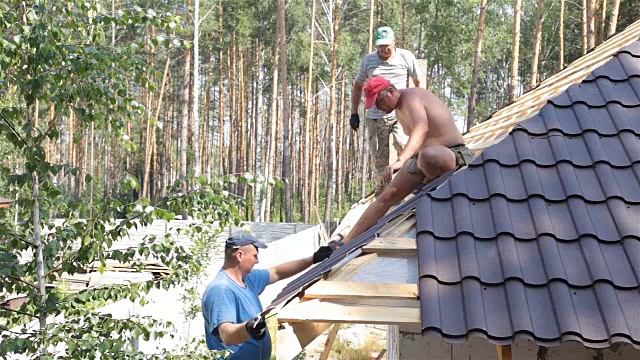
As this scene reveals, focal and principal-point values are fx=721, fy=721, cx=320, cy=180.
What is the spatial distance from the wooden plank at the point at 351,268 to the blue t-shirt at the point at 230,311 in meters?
1.33

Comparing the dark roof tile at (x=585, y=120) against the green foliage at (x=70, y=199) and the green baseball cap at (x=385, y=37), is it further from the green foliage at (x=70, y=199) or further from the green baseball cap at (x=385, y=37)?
the green baseball cap at (x=385, y=37)

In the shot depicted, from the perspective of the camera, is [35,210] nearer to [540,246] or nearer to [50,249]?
[50,249]

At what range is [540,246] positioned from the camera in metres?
3.50

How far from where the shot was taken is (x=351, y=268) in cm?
364

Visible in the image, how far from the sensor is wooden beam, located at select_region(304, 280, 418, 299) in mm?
3408

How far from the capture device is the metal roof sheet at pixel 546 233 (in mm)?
3170

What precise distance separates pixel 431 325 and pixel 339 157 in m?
36.8

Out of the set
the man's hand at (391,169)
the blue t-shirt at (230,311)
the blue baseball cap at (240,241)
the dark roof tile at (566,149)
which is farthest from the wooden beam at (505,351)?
the blue baseball cap at (240,241)

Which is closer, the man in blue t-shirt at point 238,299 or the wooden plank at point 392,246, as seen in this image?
the wooden plank at point 392,246

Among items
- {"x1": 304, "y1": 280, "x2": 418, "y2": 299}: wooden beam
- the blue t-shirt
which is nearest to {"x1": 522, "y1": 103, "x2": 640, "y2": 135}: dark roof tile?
{"x1": 304, "y1": 280, "x2": 418, "y2": 299}: wooden beam

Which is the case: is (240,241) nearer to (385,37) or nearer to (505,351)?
(505,351)

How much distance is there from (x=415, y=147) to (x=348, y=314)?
1.73 meters

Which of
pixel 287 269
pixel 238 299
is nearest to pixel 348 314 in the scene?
pixel 238 299

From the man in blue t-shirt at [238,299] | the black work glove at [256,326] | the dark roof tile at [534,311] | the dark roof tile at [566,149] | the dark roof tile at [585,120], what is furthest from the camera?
the man in blue t-shirt at [238,299]
